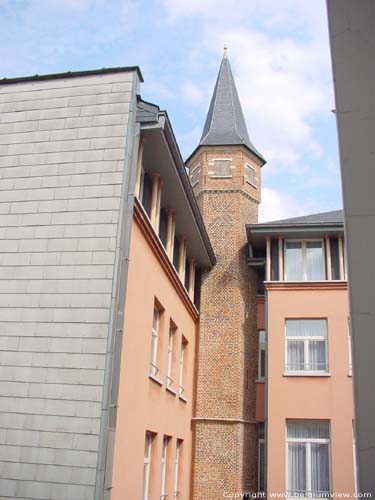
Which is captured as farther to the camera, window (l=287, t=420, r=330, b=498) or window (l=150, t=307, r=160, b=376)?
window (l=287, t=420, r=330, b=498)

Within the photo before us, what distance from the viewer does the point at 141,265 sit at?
12.3 metres

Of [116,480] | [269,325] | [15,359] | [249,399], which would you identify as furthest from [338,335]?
[15,359]

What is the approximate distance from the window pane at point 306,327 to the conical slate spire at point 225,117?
714 cm

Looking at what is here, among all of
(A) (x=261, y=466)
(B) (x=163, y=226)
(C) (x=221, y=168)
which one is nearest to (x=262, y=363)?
(A) (x=261, y=466)

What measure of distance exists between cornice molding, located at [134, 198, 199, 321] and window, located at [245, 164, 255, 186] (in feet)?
19.8

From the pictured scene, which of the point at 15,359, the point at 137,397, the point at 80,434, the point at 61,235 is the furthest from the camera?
the point at 137,397

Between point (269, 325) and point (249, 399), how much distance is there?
8.18 ft

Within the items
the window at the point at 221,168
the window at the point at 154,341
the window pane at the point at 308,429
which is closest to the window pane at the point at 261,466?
the window pane at the point at 308,429

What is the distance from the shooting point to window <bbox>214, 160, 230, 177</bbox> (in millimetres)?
22000

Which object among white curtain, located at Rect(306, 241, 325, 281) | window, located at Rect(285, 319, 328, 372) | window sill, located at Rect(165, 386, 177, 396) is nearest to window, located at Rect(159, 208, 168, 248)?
window sill, located at Rect(165, 386, 177, 396)

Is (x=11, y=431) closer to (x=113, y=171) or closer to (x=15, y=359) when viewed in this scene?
(x=15, y=359)

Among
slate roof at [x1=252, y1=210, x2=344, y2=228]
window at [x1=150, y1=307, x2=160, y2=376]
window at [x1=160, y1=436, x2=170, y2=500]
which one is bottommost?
window at [x1=160, y1=436, x2=170, y2=500]

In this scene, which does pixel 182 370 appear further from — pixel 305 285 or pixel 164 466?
pixel 305 285

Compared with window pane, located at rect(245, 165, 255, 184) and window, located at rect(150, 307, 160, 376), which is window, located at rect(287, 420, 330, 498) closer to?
window, located at rect(150, 307, 160, 376)
